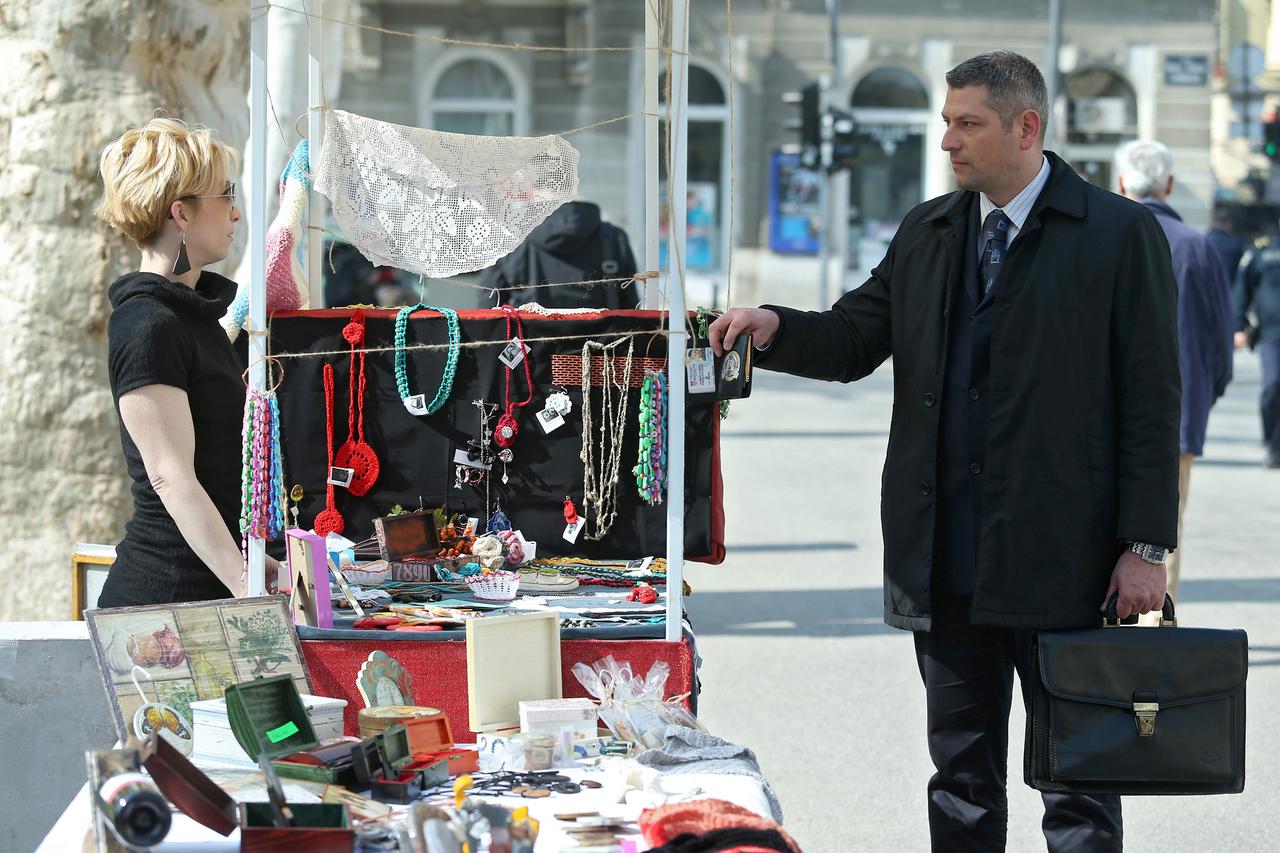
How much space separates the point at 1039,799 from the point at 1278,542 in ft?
14.1

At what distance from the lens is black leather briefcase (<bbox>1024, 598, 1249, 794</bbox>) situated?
2.74 meters

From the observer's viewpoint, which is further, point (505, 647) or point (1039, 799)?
point (1039, 799)

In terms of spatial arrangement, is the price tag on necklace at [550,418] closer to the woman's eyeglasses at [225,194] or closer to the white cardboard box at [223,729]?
the woman's eyeglasses at [225,194]

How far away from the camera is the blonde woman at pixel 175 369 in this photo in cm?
281

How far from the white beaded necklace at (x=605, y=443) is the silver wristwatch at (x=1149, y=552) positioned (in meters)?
1.08

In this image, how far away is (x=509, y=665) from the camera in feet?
8.99

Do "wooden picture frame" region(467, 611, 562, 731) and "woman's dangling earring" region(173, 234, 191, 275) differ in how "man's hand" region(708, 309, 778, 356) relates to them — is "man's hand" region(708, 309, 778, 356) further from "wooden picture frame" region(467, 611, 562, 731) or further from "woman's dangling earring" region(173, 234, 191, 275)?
"woman's dangling earring" region(173, 234, 191, 275)

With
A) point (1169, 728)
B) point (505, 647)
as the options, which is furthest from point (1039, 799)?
point (505, 647)

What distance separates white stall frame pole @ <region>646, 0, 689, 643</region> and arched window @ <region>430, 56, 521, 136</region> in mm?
20416

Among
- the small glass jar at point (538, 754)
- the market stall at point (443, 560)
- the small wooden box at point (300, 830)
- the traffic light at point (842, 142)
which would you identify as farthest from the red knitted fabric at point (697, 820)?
the traffic light at point (842, 142)

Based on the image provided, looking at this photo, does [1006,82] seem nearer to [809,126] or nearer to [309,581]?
[309,581]

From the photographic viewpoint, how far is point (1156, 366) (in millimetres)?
2773

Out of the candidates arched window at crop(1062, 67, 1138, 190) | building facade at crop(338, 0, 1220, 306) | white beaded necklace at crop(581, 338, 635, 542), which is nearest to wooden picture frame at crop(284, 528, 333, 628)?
white beaded necklace at crop(581, 338, 635, 542)

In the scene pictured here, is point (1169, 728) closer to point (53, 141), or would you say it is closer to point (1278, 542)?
point (53, 141)
